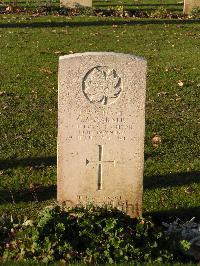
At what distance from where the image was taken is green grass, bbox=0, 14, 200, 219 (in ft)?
21.4

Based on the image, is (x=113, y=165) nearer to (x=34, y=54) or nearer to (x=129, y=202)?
(x=129, y=202)

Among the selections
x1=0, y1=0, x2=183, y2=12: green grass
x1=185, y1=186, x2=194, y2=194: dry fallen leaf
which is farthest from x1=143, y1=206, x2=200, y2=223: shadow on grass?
x1=0, y1=0, x2=183, y2=12: green grass

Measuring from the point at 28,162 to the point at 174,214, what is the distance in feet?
6.54

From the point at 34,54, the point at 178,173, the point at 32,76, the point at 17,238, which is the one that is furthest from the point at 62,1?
the point at 17,238

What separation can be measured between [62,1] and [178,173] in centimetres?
1438

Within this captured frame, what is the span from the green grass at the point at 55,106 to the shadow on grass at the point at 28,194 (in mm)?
10

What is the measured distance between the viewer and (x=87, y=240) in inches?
200

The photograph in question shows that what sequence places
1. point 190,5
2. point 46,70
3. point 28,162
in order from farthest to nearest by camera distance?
point 190,5, point 46,70, point 28,162

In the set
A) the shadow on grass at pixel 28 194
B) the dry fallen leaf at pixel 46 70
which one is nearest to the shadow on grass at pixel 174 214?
the shadow on grass at pixel 28 194

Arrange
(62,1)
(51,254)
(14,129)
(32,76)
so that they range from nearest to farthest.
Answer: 1. (51,254)
2. (14,129)
3. (32,76)
4. (62,1)

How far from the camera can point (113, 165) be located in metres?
5.65

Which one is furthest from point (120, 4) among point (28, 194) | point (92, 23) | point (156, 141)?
point (28, 194)

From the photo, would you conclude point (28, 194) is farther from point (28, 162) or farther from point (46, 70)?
point (46, 70)

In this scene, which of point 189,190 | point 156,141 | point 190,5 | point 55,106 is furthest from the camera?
point 190,5
